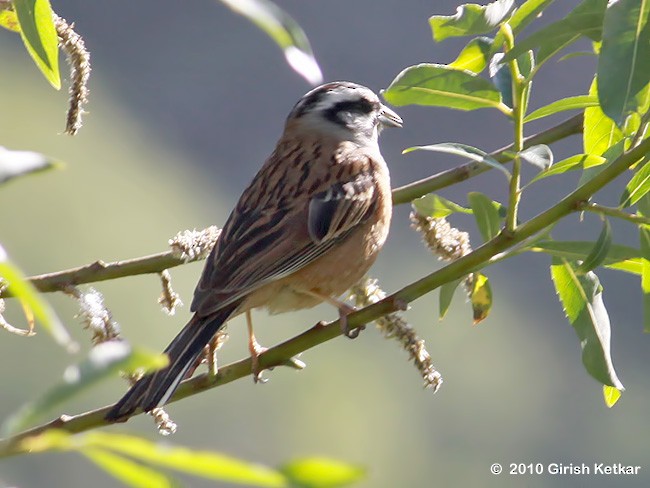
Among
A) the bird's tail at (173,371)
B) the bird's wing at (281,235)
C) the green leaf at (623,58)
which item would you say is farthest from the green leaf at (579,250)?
the bird's wing at (281,235)

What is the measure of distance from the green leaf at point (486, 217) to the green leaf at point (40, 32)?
831 mm

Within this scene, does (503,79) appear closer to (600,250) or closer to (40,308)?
(600,250)

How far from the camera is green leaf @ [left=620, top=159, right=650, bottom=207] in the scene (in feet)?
6.86

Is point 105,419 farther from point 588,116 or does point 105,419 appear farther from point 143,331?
point 143,331

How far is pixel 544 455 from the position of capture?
21844 mm

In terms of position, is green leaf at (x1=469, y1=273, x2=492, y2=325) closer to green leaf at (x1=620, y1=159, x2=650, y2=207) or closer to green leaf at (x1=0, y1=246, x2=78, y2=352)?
green leaf at (x1=620, y1=159, x2=650, y2=207)

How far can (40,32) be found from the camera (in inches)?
77.0

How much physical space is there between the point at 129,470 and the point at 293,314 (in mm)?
20507

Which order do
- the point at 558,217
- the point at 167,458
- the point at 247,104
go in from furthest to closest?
the point at 247,104 → the point at 558,217 → the point at 167,458

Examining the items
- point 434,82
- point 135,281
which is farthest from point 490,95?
point 135,281

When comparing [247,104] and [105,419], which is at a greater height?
[247,104]

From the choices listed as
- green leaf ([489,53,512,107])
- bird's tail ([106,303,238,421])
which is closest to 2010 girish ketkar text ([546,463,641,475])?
bird's tail ([106,303,238,421])

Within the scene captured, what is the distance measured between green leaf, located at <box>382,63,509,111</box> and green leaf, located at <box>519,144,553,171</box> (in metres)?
0.14

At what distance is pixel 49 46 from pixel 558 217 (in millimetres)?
918
